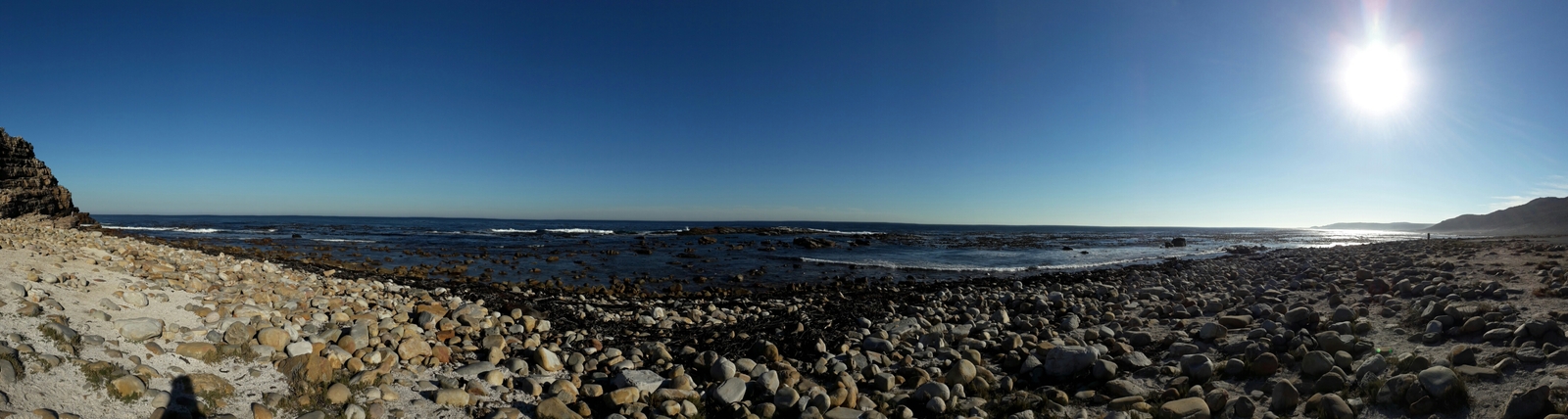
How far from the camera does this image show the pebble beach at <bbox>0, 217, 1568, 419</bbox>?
4133mm

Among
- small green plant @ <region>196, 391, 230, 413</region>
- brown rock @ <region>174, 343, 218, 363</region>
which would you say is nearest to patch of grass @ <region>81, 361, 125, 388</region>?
small green plant @ <region>196, 391, 230, 413</region>

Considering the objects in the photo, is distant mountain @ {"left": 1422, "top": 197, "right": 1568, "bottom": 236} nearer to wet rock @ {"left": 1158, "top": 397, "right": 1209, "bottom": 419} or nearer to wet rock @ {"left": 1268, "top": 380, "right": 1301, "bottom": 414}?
wet rock @ {"left": 1268, "top": 380, "right": 1301, "bottom": 414}

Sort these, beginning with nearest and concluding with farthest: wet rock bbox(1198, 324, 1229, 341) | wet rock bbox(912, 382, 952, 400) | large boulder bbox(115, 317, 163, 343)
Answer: large boulder bbox(115, 317, 163, 343), wet rock bbox(912, 382, 952, 400), wet rock bbox(1198, 324, 1229, 341)

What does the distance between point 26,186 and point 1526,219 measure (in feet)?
466

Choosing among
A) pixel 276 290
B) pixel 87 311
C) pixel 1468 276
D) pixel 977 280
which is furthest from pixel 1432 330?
pixel 276 290

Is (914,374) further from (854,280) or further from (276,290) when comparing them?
(854,280)

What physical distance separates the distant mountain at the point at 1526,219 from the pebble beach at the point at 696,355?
79.9m

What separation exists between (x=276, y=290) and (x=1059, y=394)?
31.5 ft

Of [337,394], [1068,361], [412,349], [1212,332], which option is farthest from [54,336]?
[1212,332]

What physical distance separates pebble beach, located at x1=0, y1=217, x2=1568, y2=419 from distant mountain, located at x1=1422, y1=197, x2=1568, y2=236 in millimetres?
79871

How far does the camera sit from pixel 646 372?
232 inches

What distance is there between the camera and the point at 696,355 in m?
6.82

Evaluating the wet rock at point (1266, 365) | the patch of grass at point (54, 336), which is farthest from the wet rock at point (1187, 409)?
the patch of grass at point (54, 336)

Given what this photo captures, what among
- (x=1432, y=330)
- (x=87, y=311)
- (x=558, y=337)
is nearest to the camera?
(x=87, y=311)
